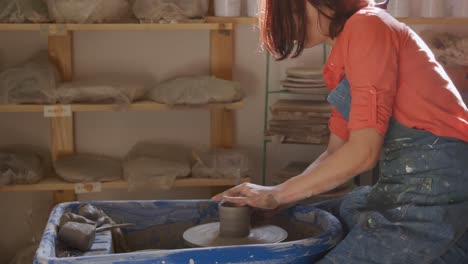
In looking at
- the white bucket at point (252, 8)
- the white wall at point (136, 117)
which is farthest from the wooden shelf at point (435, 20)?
the white bucket at point (252, 8)

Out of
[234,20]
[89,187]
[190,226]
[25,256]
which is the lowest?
[25,256]

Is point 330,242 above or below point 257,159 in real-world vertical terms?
above

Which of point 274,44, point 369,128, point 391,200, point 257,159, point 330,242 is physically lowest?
point 257,159

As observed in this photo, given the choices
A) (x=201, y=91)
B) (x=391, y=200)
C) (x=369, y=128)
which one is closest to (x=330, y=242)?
(x=391, y=200)

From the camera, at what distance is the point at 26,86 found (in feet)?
10.5

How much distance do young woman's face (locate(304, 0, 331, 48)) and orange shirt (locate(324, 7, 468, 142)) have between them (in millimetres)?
100

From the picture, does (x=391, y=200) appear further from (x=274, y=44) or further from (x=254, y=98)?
(x=254, y=98)

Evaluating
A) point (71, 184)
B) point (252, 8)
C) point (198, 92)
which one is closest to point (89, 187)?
point (71, 184)

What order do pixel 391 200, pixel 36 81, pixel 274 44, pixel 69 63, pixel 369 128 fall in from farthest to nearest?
pixel 69 63 → pixel 36 81 → pixel 274 44 → pixel 391 200 → pixel 369 128

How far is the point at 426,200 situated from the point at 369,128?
24 cm

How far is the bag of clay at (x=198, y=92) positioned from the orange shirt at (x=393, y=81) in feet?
4.78

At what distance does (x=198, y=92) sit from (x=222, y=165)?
1.31ft

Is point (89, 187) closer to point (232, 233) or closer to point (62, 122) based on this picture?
point (62, 122)

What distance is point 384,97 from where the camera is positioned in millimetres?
1738
